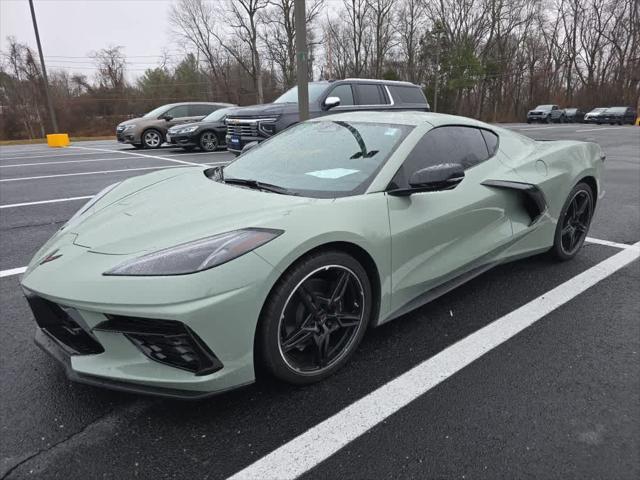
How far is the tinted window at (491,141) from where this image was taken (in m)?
3.26

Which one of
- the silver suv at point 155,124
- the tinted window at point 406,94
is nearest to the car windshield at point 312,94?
the tinted window at point 406,94

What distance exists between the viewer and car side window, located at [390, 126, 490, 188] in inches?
102

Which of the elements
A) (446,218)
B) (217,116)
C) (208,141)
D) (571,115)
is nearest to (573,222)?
(446,218)

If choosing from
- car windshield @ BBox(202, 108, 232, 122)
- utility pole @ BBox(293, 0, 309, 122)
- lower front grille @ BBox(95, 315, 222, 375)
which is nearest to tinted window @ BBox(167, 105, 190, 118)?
car windshield @ BBox(202, 108, 232, 122)

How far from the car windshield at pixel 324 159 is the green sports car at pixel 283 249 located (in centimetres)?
1

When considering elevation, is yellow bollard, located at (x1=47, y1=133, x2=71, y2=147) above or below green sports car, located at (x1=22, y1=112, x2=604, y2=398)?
above

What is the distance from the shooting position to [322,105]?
9547mm

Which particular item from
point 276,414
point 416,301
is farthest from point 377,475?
point 416,301

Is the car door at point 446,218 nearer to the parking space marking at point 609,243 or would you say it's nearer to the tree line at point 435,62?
the parking space marking at point 609,243

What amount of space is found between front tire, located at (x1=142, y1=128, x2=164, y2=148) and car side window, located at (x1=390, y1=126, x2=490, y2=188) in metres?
13.0

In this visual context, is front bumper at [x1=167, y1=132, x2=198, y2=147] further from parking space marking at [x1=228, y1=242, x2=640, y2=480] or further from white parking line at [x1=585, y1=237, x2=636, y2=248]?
parking space marking at [x1=228, y1=242, x2=640, y2=480]

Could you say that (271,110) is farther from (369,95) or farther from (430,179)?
(430,179)

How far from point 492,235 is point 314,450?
1.95m

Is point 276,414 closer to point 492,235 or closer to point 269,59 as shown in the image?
point 492,235
